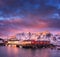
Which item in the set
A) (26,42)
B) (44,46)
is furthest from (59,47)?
(26,42)

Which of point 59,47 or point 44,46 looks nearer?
point 59,47

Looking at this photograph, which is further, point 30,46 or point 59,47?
point 30,46

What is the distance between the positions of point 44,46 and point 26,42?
10.6 meters

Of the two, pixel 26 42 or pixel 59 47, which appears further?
pixel 26 42

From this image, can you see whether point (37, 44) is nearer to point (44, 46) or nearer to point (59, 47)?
point (44, 46)

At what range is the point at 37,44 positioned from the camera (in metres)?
106

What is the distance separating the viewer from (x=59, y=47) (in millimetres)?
98312

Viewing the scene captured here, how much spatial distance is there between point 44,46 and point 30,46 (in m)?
8.25

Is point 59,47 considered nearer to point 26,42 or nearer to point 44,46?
point 44,46

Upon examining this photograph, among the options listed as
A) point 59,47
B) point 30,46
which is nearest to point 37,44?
point 30,46

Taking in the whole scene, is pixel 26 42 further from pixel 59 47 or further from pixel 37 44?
pixel 59 47

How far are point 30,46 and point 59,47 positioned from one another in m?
17.0

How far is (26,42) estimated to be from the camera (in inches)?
4365

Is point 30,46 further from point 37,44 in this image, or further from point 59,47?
point 59,47
